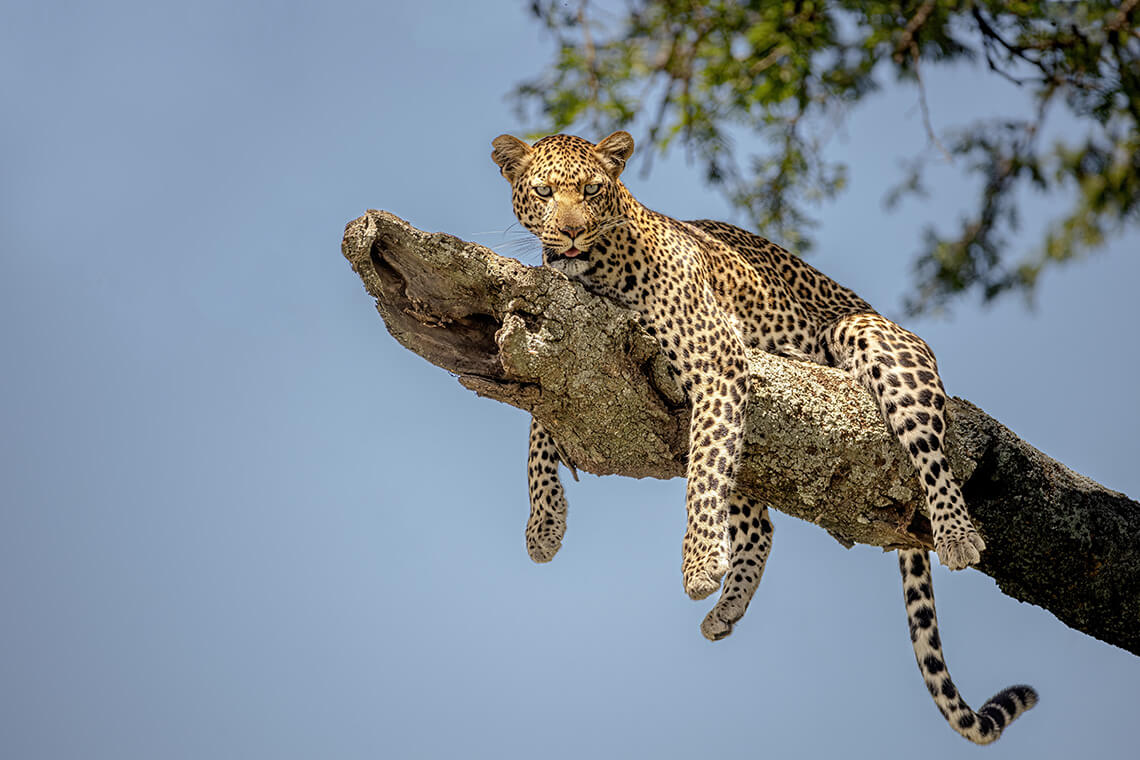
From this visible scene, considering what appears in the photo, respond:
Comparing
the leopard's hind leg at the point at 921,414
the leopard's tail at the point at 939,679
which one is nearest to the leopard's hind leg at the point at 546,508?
the leopard's hind leg at the point at 921,414

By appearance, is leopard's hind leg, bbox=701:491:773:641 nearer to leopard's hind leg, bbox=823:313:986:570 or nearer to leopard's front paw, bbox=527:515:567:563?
leopard's front paw, bbox=527:515:567:563

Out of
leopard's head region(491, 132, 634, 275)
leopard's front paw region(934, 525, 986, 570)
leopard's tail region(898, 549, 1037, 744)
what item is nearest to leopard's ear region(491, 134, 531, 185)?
leopard's head region(491, 132, 634, 275)

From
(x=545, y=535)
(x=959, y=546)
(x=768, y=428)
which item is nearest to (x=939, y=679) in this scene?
(x=959, y=546)

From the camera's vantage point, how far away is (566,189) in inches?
284

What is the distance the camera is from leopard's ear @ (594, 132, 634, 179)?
7.53 meters

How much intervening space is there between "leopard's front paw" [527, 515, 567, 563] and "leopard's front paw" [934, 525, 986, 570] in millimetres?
2443

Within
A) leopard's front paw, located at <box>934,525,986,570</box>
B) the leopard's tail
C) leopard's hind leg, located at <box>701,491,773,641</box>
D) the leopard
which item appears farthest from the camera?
leopard's hind leg, located at <box>701,491,773,641</box>

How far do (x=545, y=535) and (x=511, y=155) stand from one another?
2434 millimetres

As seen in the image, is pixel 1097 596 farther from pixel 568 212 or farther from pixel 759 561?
pixel 568 212

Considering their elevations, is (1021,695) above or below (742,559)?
below

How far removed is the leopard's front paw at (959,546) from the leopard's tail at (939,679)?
4.24 ft

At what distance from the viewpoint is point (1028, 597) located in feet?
25.4

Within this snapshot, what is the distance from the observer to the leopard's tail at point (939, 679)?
781 cm

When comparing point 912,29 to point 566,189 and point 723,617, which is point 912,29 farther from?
point 723,617
